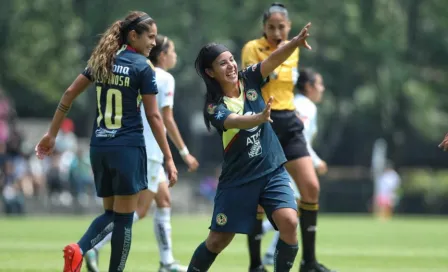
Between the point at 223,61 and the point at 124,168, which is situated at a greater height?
the point at 223,61

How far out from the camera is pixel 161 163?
11508 millimetres

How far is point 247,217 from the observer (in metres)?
8.89

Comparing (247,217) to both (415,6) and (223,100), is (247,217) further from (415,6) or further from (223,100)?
(415,6)

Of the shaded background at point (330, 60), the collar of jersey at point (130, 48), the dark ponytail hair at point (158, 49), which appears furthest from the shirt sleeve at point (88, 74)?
the shaded background at point (330, 60)

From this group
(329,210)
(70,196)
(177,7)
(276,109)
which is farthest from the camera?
(177,7)

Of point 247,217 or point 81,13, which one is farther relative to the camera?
point 81,13

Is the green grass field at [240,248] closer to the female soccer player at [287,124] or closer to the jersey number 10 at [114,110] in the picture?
the female soccer player at [287,124]

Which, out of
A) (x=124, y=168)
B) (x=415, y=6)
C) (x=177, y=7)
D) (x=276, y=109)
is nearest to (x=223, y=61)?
(x=124, y=168)

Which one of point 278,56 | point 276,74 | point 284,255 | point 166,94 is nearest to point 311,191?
point 276,74

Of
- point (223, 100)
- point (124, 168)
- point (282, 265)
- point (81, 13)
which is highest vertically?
point (81, 13)

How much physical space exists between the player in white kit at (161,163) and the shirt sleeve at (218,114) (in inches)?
82.8

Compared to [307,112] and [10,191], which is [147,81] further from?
[10,191]

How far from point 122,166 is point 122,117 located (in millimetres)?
406

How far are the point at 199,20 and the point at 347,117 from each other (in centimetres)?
701
